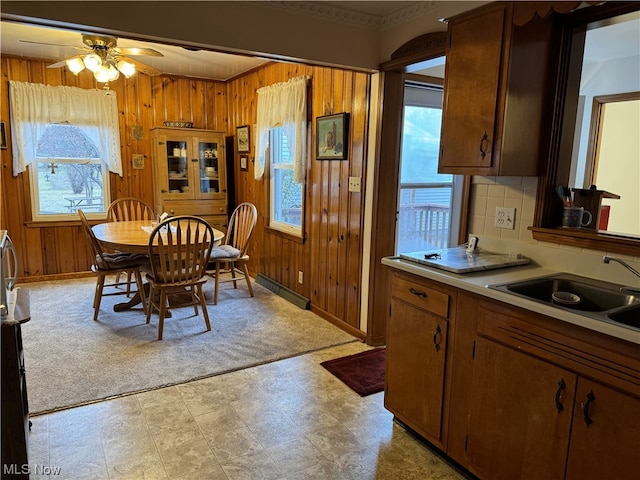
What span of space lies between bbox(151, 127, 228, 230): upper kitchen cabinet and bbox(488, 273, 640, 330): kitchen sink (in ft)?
13.5

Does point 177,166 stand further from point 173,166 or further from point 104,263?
point 104,263

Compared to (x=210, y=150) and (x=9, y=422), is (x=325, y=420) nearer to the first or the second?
(x=9, y=422)

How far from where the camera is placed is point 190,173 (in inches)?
203

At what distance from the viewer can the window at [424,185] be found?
3717mm

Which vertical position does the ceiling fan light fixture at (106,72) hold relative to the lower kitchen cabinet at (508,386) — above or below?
above

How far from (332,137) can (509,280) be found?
2051 millimetres

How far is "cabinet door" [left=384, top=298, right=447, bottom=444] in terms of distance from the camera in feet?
6.55

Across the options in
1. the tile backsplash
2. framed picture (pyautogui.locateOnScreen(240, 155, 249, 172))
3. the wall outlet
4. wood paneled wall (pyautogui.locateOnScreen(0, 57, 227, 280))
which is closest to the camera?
the tile backsplash

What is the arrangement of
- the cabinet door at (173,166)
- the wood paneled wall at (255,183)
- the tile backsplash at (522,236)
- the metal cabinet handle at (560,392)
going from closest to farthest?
the metal cabinet handle at (560,392)
the tile backsplash at (522,236)
the wood paneled wall at (255,183)
the cabinet door at (173,166)

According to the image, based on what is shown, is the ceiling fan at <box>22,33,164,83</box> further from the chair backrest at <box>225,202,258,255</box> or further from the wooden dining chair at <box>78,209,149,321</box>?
the chair backrest at <box>225,202,258,255</box>

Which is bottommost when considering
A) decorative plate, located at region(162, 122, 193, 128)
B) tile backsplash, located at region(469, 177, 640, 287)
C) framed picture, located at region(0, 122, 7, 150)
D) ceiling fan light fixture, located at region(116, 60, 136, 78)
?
tile backsplash, located at region(469, 177, 640, 287)

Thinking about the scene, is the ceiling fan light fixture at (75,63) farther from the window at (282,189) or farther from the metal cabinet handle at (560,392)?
the metal cabinet handle at (560,392)

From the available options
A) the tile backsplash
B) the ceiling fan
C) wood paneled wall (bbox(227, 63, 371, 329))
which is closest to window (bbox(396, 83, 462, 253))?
wood paneled wall (bbox(227, 63, 371, 329))

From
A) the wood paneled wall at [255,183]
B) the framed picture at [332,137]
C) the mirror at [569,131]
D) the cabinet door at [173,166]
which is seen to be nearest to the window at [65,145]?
the wood paneled wall at [255,183]
